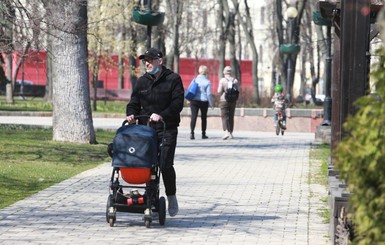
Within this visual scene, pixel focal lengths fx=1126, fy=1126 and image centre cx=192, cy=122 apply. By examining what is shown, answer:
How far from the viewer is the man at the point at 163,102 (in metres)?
11.2

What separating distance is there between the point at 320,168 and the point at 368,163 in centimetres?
1259

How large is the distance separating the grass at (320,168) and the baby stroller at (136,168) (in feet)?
→ 6.25

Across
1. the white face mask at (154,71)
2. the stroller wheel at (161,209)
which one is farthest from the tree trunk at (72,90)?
the stroller wheel at (161,209)

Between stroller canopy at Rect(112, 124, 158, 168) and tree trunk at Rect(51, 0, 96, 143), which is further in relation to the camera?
tree trunk at Rect(51, 0, 96, 143)

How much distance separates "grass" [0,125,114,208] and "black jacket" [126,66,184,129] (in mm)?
2185

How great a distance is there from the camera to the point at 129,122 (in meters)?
11.2

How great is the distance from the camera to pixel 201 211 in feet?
40.7

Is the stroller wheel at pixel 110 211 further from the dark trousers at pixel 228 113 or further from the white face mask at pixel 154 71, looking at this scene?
the dark trousers at pixel 228 113

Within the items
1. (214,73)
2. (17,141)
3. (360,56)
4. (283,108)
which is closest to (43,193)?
(360,56)

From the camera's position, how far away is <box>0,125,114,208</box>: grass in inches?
567

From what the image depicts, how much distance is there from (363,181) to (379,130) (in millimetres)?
274

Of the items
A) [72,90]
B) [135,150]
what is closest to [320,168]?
[72,90]

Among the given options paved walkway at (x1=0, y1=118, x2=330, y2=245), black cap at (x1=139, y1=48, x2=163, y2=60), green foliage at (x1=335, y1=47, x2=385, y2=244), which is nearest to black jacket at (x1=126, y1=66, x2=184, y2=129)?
black cap at (x1=139, y1=48, x2=163, y2=60)

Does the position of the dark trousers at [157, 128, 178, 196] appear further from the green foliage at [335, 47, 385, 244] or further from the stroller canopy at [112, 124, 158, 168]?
the green foliage at [335, 47, 385, 244]
